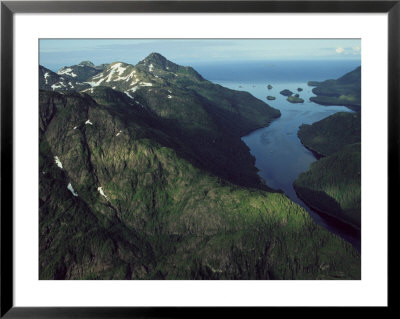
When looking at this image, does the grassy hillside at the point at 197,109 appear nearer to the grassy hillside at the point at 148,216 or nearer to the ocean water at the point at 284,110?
the ocean water at the point at 284,110

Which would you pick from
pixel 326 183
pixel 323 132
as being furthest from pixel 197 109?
pixel 326 183

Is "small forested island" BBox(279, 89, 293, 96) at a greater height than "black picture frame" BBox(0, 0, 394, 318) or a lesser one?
greater

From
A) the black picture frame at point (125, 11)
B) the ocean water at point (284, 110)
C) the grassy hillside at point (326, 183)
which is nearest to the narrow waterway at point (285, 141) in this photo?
the ocean water at point (284, 110)

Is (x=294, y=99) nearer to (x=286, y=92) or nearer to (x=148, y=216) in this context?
(x=286, y=92)

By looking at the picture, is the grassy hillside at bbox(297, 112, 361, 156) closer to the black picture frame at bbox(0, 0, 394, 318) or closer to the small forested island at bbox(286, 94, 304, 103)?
the small forested island at bbox(286, 94, 304, 103)

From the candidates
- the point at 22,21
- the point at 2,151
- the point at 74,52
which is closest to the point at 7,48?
the point at 22,21

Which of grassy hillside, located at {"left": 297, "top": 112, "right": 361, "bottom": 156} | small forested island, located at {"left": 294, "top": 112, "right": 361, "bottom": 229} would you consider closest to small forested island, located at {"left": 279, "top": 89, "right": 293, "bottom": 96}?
small forested island, located at {"left": 294, "top": 112, "right": 361, "bottom": 229}

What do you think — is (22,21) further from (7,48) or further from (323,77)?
(323,77)
